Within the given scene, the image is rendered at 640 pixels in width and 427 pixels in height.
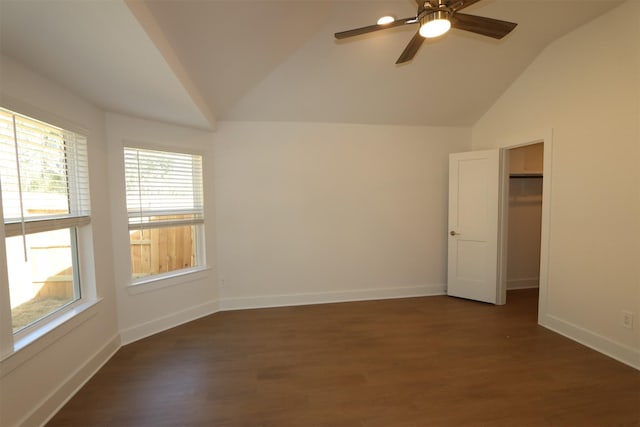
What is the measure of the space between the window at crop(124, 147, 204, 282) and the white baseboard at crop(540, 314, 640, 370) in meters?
4.08

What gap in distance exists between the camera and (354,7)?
2.40m

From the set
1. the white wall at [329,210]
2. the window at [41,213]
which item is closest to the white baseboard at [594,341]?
the white wall at [329,210]

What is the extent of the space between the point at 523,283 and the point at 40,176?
5.86 meters

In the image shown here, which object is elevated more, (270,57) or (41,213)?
(270,57)

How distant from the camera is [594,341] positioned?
266 centimetres

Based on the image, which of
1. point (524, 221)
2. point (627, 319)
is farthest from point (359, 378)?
point (524, 221)

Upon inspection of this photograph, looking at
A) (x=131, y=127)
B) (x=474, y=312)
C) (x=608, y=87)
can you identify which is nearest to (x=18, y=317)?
(x=131, y=127)

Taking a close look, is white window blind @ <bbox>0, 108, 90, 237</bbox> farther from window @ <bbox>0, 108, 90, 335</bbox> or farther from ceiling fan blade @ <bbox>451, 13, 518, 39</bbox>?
ceiling fan blade @ <bbox>451, 13, 518, 39</bbox>

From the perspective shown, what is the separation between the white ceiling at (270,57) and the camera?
1453mm

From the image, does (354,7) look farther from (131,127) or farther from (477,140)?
(477,140)

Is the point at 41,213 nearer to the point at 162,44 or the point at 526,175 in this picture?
the point at 162,44

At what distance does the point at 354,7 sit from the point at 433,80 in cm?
145

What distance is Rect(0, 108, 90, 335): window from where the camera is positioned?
1739 mm

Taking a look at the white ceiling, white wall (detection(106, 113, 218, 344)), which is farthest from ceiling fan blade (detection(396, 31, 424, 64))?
white wall (detection(106, 113, 218, 344))
